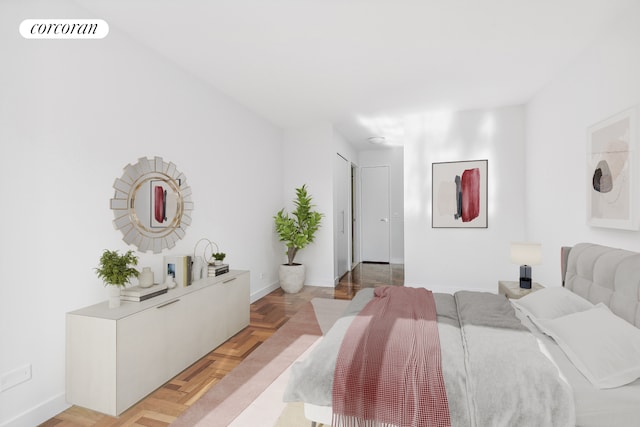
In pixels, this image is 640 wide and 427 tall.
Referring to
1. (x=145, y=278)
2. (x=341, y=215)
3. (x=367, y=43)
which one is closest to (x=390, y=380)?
(x=145, y=278)

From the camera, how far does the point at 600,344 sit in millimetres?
1541

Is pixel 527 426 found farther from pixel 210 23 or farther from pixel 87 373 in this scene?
pixel 210 23

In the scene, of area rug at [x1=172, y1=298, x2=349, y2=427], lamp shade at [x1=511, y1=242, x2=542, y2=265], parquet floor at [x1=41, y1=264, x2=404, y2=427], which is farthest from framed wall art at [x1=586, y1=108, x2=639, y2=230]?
parquet floor at [x1=41, y1=264, x2=404, y2=427]

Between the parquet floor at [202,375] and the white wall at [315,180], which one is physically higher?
the white wall at [315,180]

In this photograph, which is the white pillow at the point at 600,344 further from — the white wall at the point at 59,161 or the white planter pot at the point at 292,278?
the white planter pot at the point at 292,278

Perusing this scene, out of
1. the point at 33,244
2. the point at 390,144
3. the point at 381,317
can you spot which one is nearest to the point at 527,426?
the point at 381,317

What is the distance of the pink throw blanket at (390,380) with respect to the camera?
4.61 feet

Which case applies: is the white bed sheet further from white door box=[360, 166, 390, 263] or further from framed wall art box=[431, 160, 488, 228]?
white door box=[360, 166, 390, 263]

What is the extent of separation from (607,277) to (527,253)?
3.55ft

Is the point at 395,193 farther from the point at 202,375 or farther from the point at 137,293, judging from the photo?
the point at 137,293

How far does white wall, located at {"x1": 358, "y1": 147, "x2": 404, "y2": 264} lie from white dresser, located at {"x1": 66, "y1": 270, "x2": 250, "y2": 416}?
5370 mm

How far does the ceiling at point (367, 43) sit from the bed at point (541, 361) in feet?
5.95

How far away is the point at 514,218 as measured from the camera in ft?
14.3

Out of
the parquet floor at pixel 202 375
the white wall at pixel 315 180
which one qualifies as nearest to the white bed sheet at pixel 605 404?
the parquet floor at pixel 202 375
